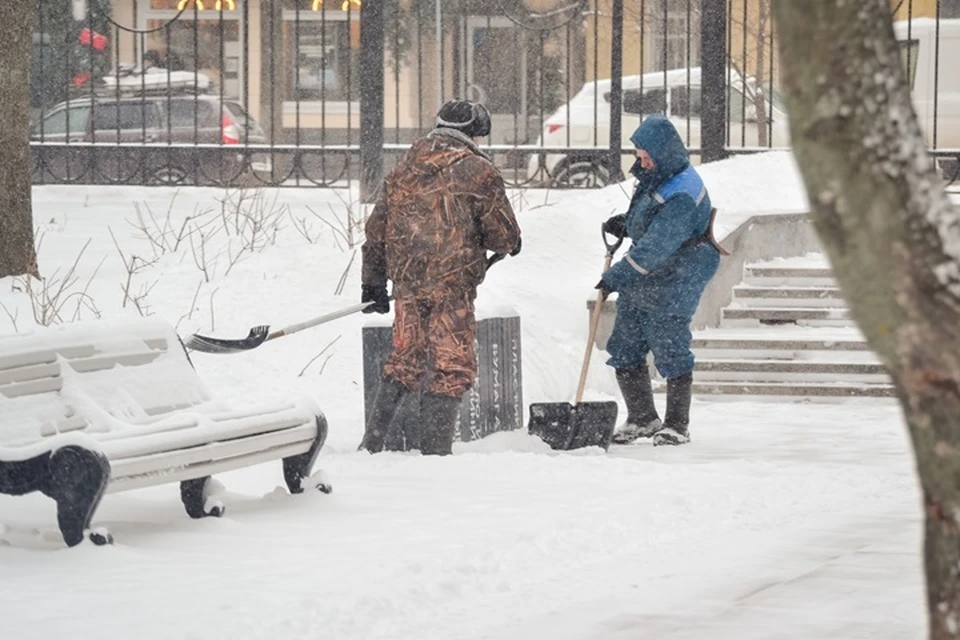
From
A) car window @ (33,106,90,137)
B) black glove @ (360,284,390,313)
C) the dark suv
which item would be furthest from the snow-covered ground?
car window @ (33,106,90,137)

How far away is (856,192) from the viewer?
12.2 ft

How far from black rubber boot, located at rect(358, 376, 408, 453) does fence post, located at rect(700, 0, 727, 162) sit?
7.72 m

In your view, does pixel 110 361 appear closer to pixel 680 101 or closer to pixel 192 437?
pixel 192 437

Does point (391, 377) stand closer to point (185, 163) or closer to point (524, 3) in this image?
point (185, 163)

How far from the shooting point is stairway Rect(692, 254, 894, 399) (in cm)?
1217

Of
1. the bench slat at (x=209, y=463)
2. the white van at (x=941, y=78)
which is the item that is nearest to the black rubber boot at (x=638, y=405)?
the bench slat at (x=209, y=463)

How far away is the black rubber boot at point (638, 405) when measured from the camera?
1023 cm

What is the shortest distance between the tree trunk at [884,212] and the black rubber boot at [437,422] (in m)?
5.12

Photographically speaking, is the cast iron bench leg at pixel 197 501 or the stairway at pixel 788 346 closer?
the cast iron bench leg at pixel 197 501

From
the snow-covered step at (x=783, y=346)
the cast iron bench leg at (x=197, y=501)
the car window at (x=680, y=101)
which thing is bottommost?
the snow-covered step at (x=783, y=346)

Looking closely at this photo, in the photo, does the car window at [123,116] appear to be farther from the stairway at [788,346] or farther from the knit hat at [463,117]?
the knit hat at [463,117]

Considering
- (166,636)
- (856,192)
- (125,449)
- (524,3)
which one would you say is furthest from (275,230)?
(524,3)

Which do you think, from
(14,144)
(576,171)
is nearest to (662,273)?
(14,144)

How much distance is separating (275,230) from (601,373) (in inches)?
108
